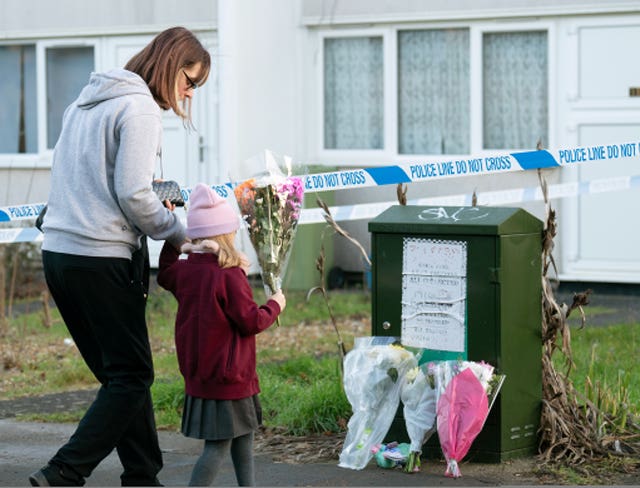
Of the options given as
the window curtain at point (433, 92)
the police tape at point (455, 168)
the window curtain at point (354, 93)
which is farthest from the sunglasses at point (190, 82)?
the window curtain at point (354, 93)

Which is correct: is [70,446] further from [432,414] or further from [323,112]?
[323,112]

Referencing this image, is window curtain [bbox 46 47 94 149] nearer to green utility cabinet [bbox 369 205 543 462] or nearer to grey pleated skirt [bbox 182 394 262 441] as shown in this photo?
green utility cabinet [bbox 369 205 543 462]

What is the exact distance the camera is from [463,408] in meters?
5.72

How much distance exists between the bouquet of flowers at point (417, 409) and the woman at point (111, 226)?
123 centimetres

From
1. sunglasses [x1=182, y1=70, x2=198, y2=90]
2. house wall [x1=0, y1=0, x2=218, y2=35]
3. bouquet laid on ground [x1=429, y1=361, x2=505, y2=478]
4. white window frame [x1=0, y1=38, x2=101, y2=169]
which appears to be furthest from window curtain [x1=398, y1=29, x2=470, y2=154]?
sunglasses [x1=182, y1=70, x2=198, y2=90]

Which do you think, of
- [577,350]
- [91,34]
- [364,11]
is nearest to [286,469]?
[577,350]

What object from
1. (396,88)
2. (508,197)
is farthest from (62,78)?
(508,197)

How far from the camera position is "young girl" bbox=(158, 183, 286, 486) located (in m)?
5.03

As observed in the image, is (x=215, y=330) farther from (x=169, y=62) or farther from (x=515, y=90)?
(x=515, y=90)

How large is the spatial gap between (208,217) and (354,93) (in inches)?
348

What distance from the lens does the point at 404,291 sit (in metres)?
6.14

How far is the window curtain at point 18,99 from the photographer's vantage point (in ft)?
48.6

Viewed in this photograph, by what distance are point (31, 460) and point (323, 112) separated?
25.9ft

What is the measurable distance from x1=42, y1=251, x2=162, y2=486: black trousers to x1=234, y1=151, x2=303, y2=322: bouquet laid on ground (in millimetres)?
501
